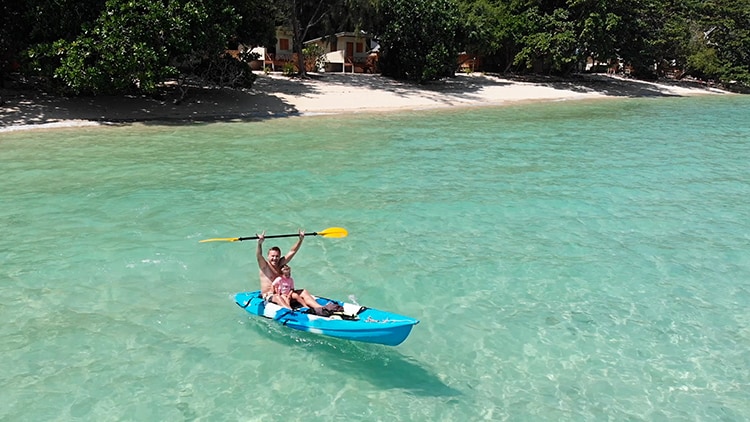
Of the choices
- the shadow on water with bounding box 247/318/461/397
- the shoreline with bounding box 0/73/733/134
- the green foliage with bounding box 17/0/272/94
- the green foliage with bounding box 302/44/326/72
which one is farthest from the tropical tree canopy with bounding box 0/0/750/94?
the shadow on water with bounding box 247/318/461/397

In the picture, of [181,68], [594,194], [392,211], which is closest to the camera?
[392,211]

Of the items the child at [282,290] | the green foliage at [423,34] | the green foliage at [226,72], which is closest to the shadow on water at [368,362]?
the child at [282,290]

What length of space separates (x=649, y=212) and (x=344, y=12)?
87.7ft

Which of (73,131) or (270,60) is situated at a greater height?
(270,60)

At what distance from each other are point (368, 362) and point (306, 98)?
2524cm

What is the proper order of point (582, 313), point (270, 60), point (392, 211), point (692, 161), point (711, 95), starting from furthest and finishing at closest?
point (711, 95)
point (270, 60)
point (692, 161)
point (392, 211)
point (582, 313)

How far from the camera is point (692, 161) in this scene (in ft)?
66.7

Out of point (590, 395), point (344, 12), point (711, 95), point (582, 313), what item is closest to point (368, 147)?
point (582, 313)

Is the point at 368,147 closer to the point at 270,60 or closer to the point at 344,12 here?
the point at 344,12

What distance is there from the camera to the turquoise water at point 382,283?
7141mm

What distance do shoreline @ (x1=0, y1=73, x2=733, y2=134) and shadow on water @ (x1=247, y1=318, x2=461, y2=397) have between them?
18900 mm

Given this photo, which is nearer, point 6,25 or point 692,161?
point 692,161

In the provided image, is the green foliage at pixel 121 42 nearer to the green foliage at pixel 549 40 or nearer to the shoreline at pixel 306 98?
the shoreline at pixel 306 98

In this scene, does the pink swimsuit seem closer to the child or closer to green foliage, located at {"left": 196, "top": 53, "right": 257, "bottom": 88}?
the child
